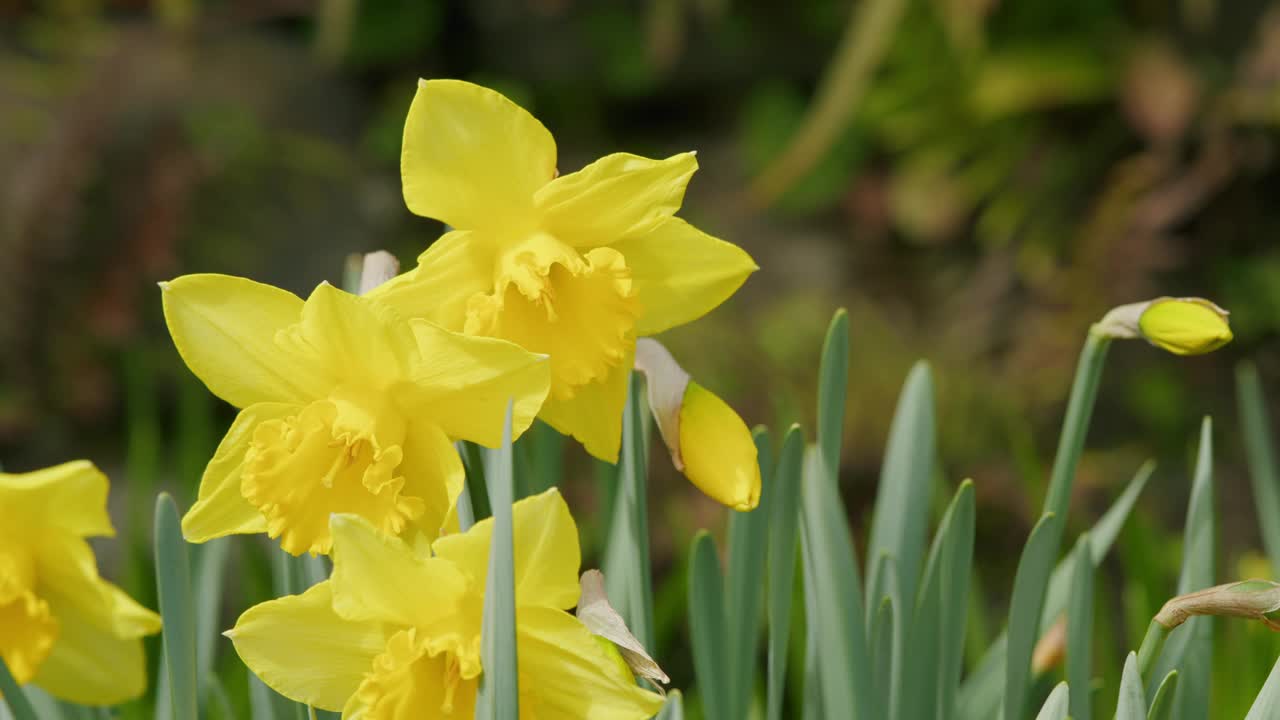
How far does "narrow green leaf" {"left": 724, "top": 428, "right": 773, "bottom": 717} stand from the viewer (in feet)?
1.63

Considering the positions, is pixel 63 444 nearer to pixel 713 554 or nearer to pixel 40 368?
pixel 40 368

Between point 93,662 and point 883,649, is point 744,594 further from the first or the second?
point 93,662

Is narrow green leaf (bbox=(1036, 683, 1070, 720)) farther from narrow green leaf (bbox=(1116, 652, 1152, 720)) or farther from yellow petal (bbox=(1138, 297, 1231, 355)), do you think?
yellow petal (bbox=(1138, 297, 1231, 355))

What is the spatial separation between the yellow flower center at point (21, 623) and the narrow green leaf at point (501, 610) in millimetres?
213

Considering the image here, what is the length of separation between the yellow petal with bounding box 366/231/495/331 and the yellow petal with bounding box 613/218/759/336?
6 centimetres

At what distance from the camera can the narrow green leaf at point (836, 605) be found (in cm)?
46

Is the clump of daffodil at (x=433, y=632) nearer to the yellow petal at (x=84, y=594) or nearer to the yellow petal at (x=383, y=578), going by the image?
the yellow petal at (x=383, y=578)

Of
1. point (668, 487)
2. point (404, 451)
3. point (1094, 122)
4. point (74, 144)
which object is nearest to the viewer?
point (404, 451)

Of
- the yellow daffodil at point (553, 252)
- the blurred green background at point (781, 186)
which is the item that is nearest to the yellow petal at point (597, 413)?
the yellow daffodil at point (553, 252)

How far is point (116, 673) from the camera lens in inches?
19.1

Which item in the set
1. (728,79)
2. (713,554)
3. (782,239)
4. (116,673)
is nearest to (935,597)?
(713,554)

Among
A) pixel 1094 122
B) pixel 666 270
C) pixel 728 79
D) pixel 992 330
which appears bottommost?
pixel 992 330

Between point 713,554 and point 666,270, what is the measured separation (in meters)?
0.13

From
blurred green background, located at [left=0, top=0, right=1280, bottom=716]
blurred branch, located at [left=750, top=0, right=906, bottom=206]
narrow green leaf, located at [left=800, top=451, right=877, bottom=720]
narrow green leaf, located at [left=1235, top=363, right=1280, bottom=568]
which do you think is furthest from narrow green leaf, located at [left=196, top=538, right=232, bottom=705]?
blurred branch, located at [left=750, top=0, right=906, bottom=206]
